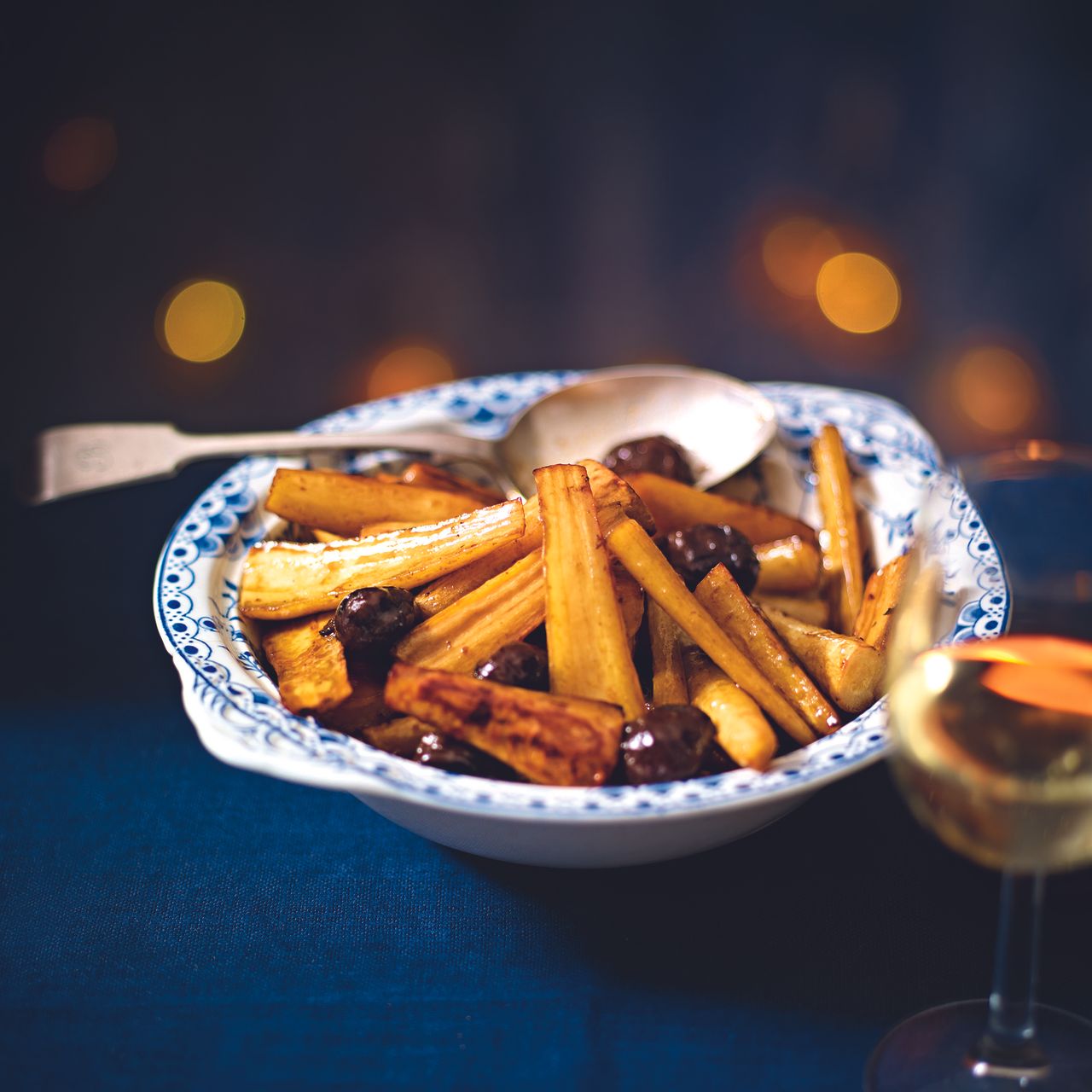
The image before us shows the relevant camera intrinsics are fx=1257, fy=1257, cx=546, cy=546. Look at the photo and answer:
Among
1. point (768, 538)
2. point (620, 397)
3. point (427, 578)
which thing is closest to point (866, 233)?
point (620, 397)

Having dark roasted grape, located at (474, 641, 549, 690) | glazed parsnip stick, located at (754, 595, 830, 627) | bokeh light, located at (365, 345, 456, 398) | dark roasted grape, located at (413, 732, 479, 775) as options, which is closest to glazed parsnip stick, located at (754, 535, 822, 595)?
glazed parsnip stick, located at (754, 595, 830, 627)

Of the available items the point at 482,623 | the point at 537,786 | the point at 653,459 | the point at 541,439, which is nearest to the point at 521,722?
the point at 537,786

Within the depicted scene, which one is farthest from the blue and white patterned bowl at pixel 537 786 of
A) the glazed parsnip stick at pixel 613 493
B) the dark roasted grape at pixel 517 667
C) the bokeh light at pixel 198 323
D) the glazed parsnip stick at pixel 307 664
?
the bokeh light at pixel 198 323

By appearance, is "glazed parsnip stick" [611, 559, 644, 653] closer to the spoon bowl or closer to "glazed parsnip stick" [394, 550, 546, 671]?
"glazed parsnip stick" [394, 550, 546, 671]

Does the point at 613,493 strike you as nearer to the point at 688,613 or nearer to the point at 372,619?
the point at 688,613

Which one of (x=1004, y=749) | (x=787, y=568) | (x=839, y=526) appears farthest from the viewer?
(x=839, y=526)

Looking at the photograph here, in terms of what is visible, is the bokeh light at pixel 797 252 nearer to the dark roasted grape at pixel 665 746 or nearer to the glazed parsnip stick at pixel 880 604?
the glazed parsnip stick at pixel 880 604
